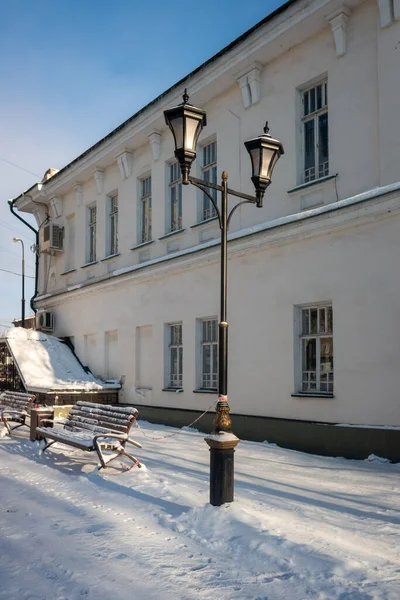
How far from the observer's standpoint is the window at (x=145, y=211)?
1583cm

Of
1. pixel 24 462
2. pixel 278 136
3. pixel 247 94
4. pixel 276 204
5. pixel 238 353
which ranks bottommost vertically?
pixel 24 462

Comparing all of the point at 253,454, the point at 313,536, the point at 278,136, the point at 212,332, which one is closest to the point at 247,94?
the point at 278,136

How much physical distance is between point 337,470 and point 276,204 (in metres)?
5.20

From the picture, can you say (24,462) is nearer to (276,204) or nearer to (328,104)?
(276,204)

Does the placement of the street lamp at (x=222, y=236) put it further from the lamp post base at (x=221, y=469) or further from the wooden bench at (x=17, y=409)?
the wooden bench at (x=17, y=409)

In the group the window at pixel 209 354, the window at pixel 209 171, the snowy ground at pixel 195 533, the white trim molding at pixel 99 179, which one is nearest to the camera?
the snowy ground at pixel 195 533

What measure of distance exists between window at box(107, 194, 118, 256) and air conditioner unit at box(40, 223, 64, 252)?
10.7 ft

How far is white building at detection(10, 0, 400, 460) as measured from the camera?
29.8 feet

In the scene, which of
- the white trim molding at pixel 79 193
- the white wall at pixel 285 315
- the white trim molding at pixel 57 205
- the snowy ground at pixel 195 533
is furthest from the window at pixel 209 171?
the white trim molding at pixel 57 205

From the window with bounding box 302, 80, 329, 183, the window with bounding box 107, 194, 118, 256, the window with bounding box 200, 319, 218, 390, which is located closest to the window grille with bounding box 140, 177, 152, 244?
the window with bounding box 107, 194, 118, 256

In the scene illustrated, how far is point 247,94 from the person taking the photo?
1195cm

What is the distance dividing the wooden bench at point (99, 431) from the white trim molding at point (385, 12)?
7228mm

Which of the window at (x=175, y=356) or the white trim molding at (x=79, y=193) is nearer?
Result: the window at (x=175, y=356)

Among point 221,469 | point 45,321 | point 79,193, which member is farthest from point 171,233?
point 221,469
